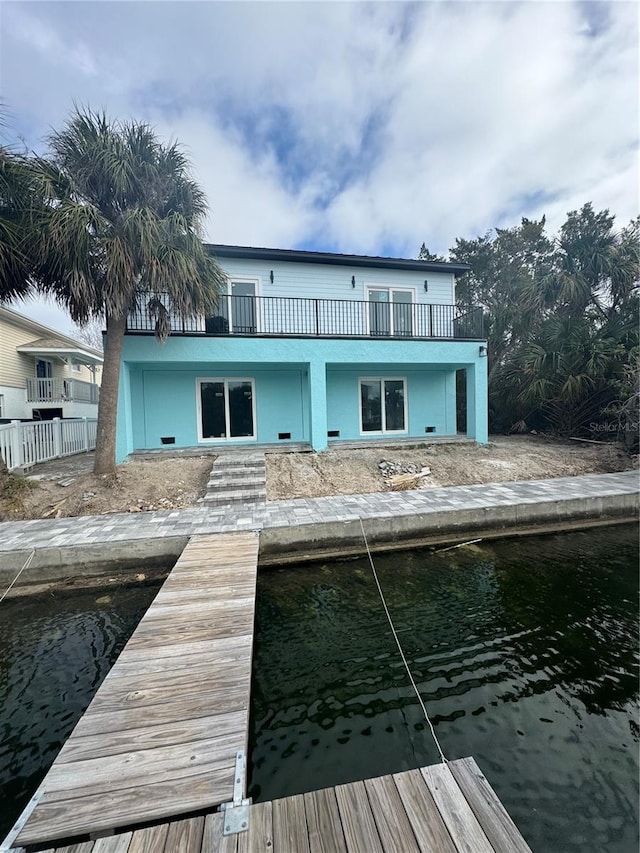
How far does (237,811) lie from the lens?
5.93ft

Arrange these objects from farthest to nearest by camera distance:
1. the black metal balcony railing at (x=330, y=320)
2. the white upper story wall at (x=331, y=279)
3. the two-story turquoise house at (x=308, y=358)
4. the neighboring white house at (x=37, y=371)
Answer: the neighboring white house at (x=37, y=371) → the white upper story wall at (x=331, y=279) → the black metal balcony railing at (x=330, y=320) → the two-story turquoise house at (x=308, y=358)

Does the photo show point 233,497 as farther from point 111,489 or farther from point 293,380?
point 293,380

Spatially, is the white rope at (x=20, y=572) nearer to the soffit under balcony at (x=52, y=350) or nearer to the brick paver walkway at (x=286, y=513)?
the brick paver walkway at (x=286, y=513)

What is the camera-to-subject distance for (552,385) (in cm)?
1198

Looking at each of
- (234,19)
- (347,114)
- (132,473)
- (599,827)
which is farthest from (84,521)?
(347,114)

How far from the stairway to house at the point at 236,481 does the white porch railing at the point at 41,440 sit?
4340mm

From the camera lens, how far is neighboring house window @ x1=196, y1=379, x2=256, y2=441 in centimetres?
1097

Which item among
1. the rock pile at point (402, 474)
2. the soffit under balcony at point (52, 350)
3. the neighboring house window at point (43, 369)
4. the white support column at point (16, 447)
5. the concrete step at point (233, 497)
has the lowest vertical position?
the concrete step at point (233, 497)

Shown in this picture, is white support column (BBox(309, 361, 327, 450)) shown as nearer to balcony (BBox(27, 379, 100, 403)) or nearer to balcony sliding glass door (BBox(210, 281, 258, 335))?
balcony sliding glass door (BBox(210, 281, 258, 335))

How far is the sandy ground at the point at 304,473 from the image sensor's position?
22.9 feet

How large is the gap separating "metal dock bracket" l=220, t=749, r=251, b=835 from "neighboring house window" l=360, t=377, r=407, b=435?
1040 cm

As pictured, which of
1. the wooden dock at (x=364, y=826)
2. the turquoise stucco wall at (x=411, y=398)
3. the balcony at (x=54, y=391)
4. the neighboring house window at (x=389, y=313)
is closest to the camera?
the wooden dock at (x=364, y=826)

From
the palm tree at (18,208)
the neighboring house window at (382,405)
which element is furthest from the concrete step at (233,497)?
the palm tree at (18,208)

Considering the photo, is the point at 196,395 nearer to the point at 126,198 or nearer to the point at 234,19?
the point at 126,198
